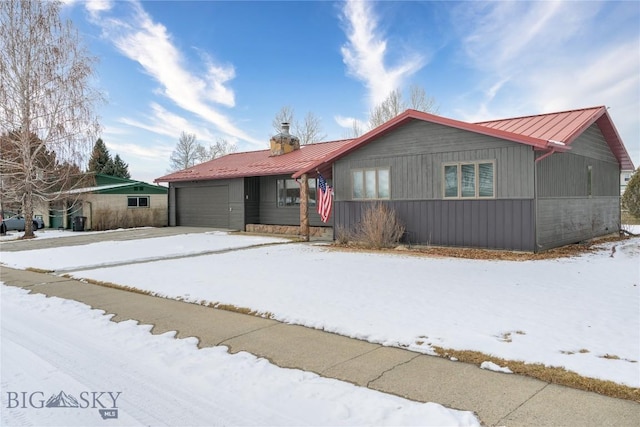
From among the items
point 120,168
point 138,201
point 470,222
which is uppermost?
point 120,168

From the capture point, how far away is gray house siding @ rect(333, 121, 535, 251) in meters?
10.6

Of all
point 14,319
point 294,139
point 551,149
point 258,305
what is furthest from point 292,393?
point 294,139

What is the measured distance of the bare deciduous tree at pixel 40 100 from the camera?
18.5 metres

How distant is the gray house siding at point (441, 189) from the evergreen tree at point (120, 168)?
3369 centimetres

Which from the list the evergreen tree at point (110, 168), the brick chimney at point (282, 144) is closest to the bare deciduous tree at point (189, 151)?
the evergreen tree at point (110, 168)

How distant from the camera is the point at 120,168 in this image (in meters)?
42.0

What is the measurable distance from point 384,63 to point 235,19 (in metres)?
9.23

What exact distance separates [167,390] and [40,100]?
2022 centimetres

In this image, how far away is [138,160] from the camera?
4319 cm

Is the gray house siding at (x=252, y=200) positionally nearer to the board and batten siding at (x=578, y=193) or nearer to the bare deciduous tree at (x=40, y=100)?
the bare deciduous tree at (x=40, y=100)

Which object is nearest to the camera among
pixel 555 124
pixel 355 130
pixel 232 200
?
pixel 555 124

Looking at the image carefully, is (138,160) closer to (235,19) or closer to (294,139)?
(294,139)

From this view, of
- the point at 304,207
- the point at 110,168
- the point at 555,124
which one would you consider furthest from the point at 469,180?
the point at 110,168

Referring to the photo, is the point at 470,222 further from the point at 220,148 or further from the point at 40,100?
the point at 220,148
